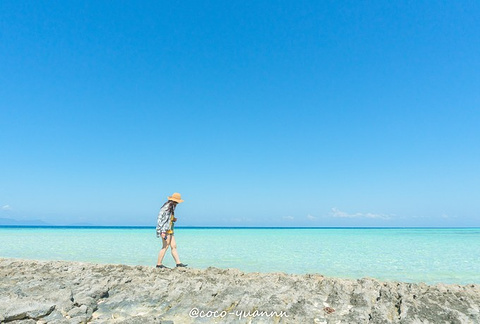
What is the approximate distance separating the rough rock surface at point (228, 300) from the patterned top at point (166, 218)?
1631 mm

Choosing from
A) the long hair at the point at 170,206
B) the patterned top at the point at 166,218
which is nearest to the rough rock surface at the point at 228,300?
the patterned top at the point at 166,218

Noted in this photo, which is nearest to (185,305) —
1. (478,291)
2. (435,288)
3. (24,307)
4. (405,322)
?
(24,307)

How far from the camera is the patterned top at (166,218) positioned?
28.1 feet

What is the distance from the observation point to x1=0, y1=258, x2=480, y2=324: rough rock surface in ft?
15.3

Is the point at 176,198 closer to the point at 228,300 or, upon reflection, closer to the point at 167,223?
the point at 167,223

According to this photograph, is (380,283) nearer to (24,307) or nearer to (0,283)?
(24,307)

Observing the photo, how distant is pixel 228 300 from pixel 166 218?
3798 millimetres

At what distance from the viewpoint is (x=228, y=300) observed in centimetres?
536

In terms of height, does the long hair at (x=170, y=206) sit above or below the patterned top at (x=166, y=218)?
above

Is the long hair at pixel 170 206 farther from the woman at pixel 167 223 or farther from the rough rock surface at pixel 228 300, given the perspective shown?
the rough rock surface at pixel 228 300

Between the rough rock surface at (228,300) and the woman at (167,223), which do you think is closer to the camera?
the rough rock surface at (228,300)

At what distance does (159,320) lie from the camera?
448cm

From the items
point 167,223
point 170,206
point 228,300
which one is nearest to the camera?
point 228,300

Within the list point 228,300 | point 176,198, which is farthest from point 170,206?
point 228,300
